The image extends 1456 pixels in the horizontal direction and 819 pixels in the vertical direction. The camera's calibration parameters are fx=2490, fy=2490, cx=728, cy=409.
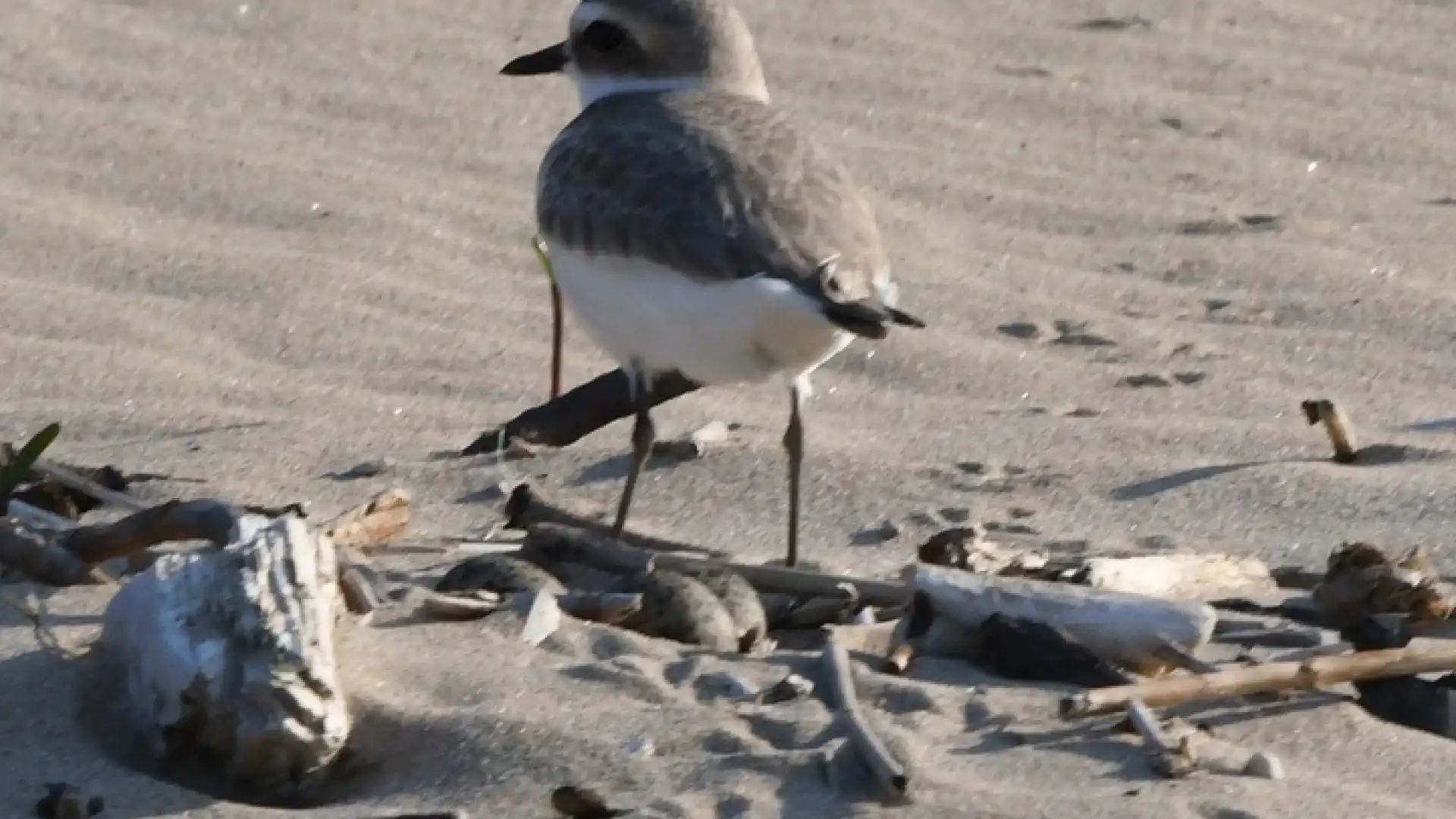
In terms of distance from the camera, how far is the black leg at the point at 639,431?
14.5 ft

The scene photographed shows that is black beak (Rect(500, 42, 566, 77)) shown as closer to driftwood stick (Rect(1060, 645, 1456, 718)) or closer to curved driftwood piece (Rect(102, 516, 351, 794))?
curved driftwood piece (Rect(102, 516, 351, 794))

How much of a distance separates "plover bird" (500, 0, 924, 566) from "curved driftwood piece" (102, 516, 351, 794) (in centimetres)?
110

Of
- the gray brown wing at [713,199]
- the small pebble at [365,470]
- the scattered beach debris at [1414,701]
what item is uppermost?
the gray brown wing at [713,199]

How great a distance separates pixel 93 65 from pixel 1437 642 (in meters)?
4.60

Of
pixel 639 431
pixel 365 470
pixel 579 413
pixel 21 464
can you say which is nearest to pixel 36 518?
pixel 21 464

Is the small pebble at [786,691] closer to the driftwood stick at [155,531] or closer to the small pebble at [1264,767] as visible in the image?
the small pebble at [1264,767]

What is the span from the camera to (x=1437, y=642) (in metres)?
3.38

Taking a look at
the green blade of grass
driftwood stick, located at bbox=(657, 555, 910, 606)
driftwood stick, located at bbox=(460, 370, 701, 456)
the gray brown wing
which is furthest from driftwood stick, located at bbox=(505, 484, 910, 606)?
the green blade of grass

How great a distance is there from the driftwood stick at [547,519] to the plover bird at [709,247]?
0.04 m

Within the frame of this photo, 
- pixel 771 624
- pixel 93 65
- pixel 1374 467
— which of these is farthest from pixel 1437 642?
pixel 93 65

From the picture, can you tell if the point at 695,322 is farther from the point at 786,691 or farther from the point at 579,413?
the point at 786,691

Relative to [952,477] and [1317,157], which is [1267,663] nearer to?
[952,477]

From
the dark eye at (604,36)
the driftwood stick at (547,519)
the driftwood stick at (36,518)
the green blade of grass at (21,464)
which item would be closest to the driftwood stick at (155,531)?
the driftwood stick at (36,518)

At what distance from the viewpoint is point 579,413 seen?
4.92 metres
